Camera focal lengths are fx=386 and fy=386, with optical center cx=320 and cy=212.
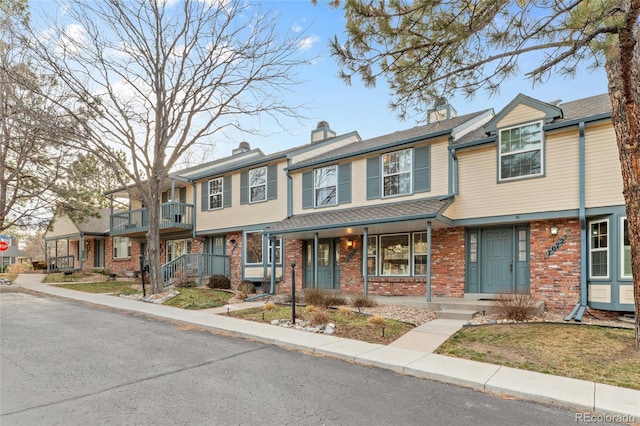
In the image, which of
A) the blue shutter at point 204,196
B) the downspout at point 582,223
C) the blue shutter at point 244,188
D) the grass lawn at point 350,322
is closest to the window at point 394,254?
the grass lawn at point 350,322

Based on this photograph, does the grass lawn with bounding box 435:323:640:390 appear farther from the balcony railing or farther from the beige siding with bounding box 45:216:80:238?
the beige siding with bounding box 45:216:80:238

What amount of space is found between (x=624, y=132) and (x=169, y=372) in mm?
8459

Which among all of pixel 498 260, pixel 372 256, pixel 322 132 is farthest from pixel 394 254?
pixel 322 132

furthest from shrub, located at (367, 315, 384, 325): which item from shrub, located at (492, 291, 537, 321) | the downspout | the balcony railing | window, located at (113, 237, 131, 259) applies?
window, located at (113, 237, 131, 259)

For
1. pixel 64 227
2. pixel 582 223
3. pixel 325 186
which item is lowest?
pixel 64 227

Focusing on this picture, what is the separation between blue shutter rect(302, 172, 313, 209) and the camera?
51.2 feet

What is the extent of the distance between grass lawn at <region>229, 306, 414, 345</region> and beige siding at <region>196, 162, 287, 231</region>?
5.92m

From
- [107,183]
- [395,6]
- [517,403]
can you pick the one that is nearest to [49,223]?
[107,183]

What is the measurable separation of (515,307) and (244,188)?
1233 centimetres

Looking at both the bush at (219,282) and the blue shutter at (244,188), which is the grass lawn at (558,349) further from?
the blue shutter at (244,188)

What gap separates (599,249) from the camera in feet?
32.1

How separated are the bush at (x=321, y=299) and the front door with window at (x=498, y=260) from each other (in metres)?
3.95

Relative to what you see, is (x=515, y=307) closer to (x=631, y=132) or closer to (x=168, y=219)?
(x=631, y=132)

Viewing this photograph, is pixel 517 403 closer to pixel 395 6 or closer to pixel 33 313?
pixel 395 6
